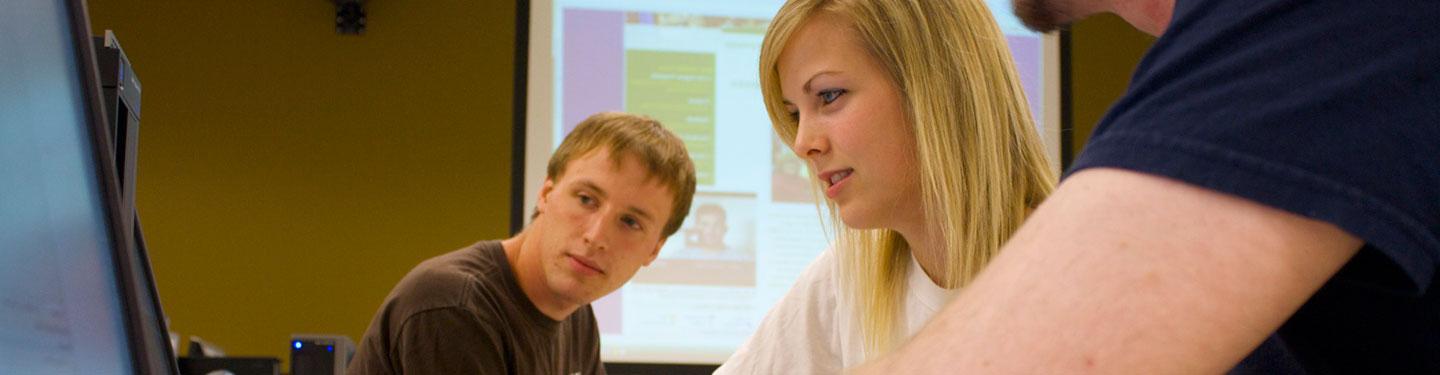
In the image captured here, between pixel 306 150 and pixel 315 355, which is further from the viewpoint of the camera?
pixel 306 150

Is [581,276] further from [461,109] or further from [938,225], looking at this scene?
[461,109]

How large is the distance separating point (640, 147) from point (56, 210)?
1738mm

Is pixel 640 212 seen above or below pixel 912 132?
below

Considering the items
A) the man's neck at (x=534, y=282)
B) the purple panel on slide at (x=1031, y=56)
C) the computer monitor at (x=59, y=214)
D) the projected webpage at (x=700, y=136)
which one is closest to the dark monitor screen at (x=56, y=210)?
the computer monitor at (x=59, y=214)

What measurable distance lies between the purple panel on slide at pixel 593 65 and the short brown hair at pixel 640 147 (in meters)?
1.01

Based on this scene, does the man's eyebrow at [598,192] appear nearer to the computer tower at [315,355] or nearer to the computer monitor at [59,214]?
the computer tower at [315,355]

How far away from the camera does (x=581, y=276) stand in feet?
7.22

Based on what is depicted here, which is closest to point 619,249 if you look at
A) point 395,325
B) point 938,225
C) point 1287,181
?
point 395,325

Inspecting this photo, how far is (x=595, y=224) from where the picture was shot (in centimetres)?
222

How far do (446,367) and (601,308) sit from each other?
140 cm

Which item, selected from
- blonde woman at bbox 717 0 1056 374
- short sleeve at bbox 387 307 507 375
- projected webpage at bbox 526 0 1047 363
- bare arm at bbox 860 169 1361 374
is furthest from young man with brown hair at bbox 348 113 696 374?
bare arm at bbox 860 169 1361 374

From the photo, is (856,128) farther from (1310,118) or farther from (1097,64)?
(1097,64)

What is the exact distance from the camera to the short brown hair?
2236 mm

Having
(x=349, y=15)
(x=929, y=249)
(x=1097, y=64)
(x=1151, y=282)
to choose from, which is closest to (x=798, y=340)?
(x=929, y=249)
